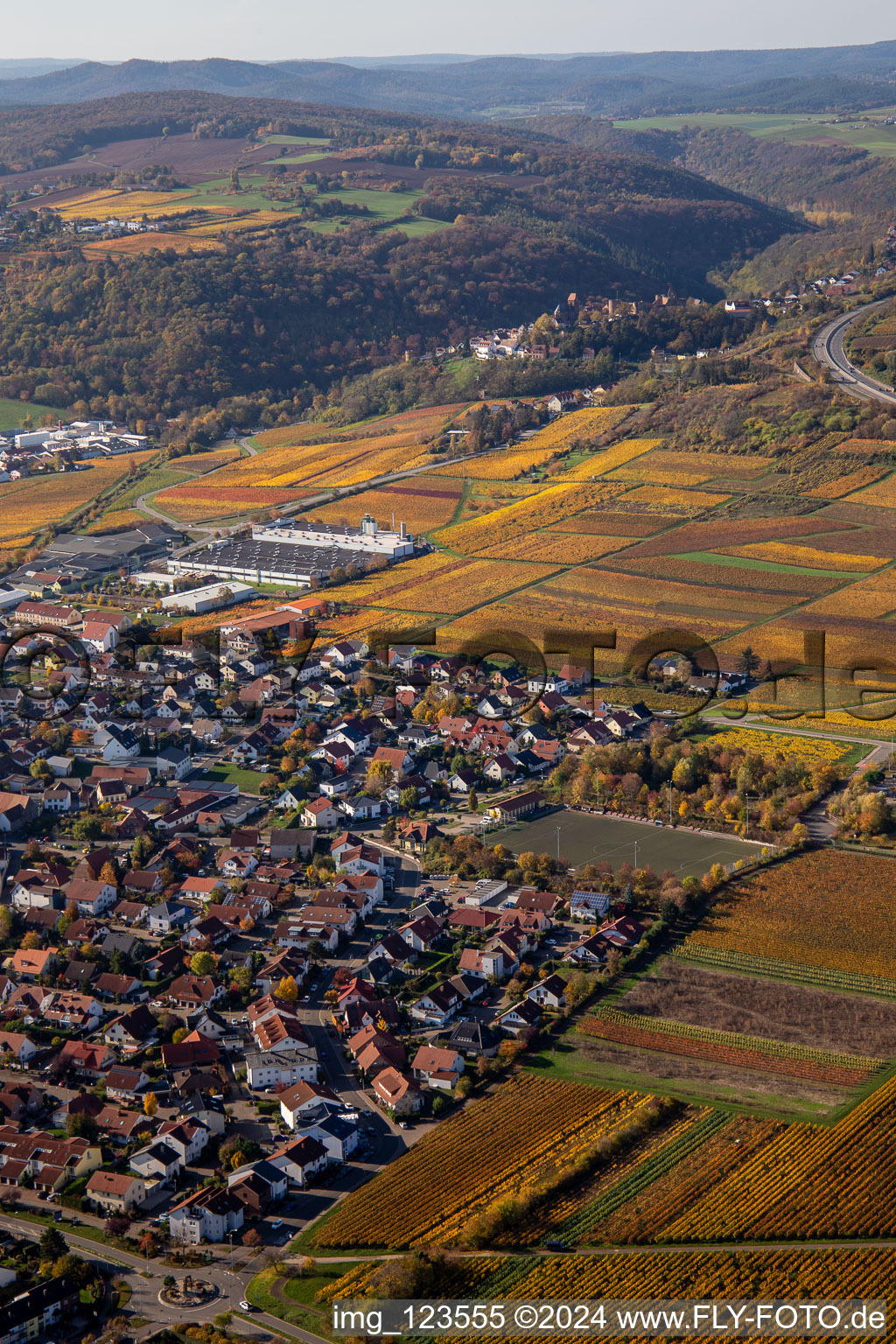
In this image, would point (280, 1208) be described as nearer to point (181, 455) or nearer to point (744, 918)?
point (744, 918)

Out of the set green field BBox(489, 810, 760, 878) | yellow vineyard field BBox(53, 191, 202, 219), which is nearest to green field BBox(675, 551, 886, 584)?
green field BBox(489, 810, 760, 878)

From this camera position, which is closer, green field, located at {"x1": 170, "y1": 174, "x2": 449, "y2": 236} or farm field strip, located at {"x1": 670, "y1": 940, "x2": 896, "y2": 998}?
farm field strip, located at {"x1": 670, "y1": 940, "x2": 896, "y2": 998}

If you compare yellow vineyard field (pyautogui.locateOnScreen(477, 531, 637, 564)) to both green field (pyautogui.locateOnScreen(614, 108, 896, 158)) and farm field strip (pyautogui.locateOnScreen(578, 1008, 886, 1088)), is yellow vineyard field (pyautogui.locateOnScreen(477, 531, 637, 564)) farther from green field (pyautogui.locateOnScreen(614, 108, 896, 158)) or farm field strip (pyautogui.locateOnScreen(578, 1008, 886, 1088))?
green field (pyautogui.locateOnScreen(614, 108, 896, 158))

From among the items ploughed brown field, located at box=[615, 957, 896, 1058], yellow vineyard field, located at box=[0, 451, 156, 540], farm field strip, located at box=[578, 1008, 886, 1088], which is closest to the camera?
farm field strip, located at box=[578, 1008, 886, 1088]

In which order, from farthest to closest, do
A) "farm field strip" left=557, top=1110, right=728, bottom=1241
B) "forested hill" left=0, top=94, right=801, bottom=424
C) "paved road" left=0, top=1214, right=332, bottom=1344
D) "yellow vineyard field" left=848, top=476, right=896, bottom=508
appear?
"forested hill" left=0, top=94, right=801, bottom=424, "yellow vineyard field" left=848, top=476, right=896, bottom=508, "farm field strip" left=557, top=1110, right=728, bottom=1241, "paved road" left=0, top=1214, right=332, bottom=1344

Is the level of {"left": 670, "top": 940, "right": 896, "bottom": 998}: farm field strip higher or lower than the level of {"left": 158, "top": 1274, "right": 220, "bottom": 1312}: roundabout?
higher

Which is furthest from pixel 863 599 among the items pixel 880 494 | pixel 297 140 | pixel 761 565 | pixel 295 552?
pixel 297 140

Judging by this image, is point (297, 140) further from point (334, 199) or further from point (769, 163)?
point (769, 163)
